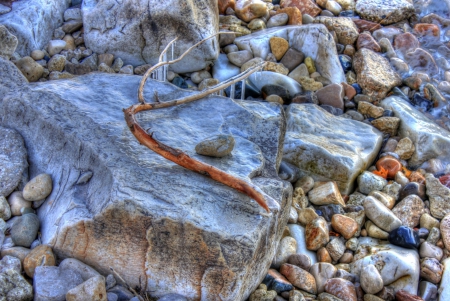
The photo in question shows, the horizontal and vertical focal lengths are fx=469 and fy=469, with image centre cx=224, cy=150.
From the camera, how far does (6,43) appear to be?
3.57 m

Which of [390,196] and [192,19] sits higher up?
[192,19]

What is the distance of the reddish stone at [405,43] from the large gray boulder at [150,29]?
210 cm

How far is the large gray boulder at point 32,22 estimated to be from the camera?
394 cm

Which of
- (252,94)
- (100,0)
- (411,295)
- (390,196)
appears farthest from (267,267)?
(100,0)

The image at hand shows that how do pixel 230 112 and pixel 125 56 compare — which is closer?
pixel 230 112

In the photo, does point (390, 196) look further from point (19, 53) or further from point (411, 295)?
point (19, 53)

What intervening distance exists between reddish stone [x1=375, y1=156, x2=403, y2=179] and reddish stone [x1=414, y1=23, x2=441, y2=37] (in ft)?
8.47

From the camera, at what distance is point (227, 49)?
179 inches

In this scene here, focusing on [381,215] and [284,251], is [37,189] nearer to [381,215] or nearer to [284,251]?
[284,251]

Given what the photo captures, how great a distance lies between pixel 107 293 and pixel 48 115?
109cm

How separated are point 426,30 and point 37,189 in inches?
187

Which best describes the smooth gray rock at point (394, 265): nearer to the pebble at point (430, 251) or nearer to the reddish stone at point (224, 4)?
the pebble at point (430, 251)

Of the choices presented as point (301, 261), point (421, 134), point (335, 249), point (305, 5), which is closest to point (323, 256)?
point (335, 249)

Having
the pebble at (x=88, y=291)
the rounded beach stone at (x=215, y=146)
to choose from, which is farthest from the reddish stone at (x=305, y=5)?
the pebble at (x=88, y=291)
